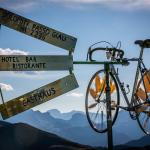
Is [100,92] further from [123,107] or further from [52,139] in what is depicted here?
[52,139]

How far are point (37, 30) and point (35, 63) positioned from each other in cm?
58

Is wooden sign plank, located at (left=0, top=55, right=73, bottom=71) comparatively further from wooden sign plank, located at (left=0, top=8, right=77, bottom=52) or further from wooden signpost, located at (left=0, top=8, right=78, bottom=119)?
wooden sign plank, located at (left=0, top=8, right=77, bottom=52)

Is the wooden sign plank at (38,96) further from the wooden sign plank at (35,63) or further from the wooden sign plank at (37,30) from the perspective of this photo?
the wooden sign plank at (37,30)

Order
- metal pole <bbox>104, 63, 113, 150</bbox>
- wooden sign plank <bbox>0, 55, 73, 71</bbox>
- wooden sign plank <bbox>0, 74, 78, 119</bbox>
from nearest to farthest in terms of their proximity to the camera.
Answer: wooden sign plank <bbox>0, 74, 78, 119</bbox> < wooden sign plank <bbox>0, 55, 73, 71</bbox> < metal pole <bbox>104, 63, 113, 150</bbox>

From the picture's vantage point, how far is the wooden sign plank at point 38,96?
8.31 m

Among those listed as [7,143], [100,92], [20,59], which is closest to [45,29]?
[20,59]

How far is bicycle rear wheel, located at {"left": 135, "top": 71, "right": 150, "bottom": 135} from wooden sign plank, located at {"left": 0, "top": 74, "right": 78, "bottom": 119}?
213cm

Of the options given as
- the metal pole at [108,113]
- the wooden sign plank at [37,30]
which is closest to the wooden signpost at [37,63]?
the wooden sign plank at [37,30]

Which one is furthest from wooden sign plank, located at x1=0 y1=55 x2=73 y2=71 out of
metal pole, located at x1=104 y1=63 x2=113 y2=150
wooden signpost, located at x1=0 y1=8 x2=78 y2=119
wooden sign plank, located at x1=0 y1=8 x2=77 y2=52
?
metal pole, located at x1=104 y1=63 x2=113 y2=150

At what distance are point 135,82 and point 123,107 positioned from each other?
69cm

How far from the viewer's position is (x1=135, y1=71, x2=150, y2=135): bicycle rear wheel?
32.3 feet

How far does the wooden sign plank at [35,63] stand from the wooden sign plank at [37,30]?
0.24 m

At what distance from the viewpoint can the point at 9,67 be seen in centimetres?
845

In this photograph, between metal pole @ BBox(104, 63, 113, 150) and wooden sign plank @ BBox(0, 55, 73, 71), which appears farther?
metal pole @ BBox(104, 63, 113, 150)
